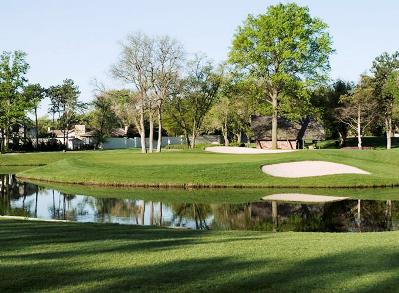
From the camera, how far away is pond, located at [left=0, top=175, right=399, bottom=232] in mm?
20844

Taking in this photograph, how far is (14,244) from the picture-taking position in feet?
33.3

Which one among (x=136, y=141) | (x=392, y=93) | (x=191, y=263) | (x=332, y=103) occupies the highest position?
(x=392, y=93)

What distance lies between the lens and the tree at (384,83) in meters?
79.8

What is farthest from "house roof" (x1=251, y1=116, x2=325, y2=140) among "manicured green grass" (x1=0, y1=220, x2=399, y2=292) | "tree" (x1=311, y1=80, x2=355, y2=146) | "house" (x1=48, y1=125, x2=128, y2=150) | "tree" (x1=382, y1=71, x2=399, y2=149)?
"manicured green grass" (x1=0, y1=220, x2=399, y2=292)

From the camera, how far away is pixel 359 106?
76688mm

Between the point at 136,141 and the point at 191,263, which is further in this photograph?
the point at 136,141

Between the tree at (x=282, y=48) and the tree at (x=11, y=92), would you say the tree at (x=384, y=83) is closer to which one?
the tree at (x=282, y=48)

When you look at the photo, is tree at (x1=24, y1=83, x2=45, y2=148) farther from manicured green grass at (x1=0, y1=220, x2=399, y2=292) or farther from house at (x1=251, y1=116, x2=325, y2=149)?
manicured green grass at (x1=0, y1=220, x2=399, y2=292)

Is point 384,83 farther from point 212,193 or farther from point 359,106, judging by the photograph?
point 212,193

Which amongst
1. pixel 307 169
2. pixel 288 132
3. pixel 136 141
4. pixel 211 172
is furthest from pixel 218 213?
pixel 136 141

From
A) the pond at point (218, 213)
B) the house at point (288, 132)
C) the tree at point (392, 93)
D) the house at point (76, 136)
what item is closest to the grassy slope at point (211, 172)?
the pond at point (218, 213)

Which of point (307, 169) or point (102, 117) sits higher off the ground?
point (102, 117)

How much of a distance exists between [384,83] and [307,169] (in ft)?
168

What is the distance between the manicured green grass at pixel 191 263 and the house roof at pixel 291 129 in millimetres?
67601
